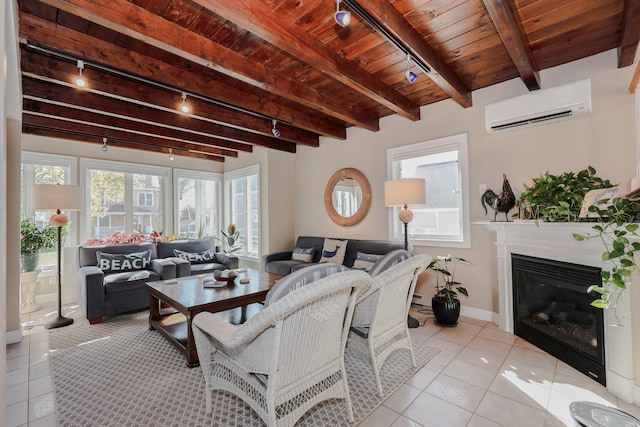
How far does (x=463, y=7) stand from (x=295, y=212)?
4171 mm

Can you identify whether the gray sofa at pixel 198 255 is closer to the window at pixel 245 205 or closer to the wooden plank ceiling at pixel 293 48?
the window at pixel 245 205

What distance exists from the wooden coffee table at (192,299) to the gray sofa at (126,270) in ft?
1.80

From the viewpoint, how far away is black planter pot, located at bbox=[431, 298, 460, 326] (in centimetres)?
310

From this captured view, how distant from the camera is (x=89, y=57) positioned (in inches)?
89.5

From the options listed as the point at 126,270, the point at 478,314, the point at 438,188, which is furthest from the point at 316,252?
the point at 126,270

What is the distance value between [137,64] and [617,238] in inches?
149

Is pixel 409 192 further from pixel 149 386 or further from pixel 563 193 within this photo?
pixel 149 386

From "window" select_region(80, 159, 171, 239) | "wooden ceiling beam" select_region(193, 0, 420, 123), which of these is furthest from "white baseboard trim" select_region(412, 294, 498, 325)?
"window" select_region(80, 159, 171, 239)

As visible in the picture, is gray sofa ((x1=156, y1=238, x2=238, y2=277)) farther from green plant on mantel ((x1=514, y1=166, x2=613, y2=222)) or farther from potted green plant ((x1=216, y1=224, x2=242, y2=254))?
green plant on mantel ((x1=514, y1=166, x2=613, y2=222))

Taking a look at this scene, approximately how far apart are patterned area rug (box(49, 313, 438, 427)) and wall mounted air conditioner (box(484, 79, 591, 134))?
2393 millimetres

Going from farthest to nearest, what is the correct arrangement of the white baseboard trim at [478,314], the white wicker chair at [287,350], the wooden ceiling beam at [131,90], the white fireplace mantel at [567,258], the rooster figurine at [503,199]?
the white baseboard trim at [478,314] < the rooster figurine at [503,199] < the wooden ceiling beam at [131,90] < the white fireplace mantel at [567,258] < the white wicker chair at [287,350]

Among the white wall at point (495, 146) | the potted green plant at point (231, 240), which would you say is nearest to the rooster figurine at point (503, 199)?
the white wall at point (495, 146)

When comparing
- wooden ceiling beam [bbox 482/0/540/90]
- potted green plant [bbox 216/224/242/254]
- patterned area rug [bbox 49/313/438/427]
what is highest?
wooden ceiling beam [bbox 482/0/540/90]

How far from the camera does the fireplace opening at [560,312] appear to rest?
2162 millimetres
